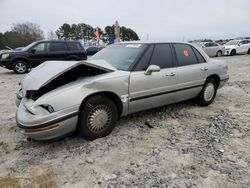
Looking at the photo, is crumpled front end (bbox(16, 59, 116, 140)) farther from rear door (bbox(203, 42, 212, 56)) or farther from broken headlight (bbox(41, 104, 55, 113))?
rear door (bbox(203, 42, 212, 56))

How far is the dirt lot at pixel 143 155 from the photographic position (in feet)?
9.45

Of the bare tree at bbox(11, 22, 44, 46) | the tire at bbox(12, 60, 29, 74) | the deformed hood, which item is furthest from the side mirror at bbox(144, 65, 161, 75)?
the bare tree at bbox(11, 22, 44, 46)

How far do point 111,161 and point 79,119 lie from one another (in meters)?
0.76

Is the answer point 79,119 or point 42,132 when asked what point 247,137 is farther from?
point 42,132

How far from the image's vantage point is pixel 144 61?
4.34 meters

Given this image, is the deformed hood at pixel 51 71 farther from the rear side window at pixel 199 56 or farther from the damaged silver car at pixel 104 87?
the rear side window at pixel 199 56

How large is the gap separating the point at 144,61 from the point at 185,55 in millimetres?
1216

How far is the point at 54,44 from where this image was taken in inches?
486

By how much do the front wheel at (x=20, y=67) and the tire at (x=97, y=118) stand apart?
30.5 ft

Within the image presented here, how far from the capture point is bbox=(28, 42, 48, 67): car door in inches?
468

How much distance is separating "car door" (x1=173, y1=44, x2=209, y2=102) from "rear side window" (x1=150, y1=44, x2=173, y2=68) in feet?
0.68

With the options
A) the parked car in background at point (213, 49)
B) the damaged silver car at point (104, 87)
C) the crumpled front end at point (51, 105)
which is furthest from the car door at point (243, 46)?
the crumpled front end at point (51, 105)

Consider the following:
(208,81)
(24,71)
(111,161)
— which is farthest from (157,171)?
(24,71)

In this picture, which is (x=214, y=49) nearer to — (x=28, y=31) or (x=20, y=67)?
(x=20, y=67)
